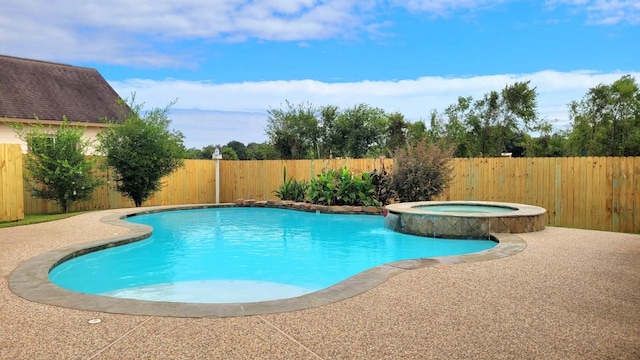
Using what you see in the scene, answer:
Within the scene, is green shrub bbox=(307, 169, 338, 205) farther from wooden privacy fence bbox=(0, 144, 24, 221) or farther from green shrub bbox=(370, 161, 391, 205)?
wooden privacy fence bbox=(0, 144, 24, 221)

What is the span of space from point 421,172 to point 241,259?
21.9 ft

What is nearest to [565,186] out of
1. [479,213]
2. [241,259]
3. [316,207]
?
[479,213]

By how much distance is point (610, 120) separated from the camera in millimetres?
23359

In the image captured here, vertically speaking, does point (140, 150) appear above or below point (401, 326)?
above

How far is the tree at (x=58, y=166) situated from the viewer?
12.8 meters

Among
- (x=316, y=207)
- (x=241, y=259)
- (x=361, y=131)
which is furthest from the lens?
(x=361, y=131)

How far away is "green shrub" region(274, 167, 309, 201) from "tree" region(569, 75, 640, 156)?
15963 mm

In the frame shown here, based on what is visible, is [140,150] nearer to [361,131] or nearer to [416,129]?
[361,131]

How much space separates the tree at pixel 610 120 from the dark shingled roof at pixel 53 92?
23515mm

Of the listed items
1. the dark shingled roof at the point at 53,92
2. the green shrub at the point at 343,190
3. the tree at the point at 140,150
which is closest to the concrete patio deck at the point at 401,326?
the green shrub at the point at 343,190

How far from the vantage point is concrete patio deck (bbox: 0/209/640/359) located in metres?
3.03

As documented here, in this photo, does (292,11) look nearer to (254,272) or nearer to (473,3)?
(473,3)

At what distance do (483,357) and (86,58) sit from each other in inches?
1026

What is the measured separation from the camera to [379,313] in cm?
381
